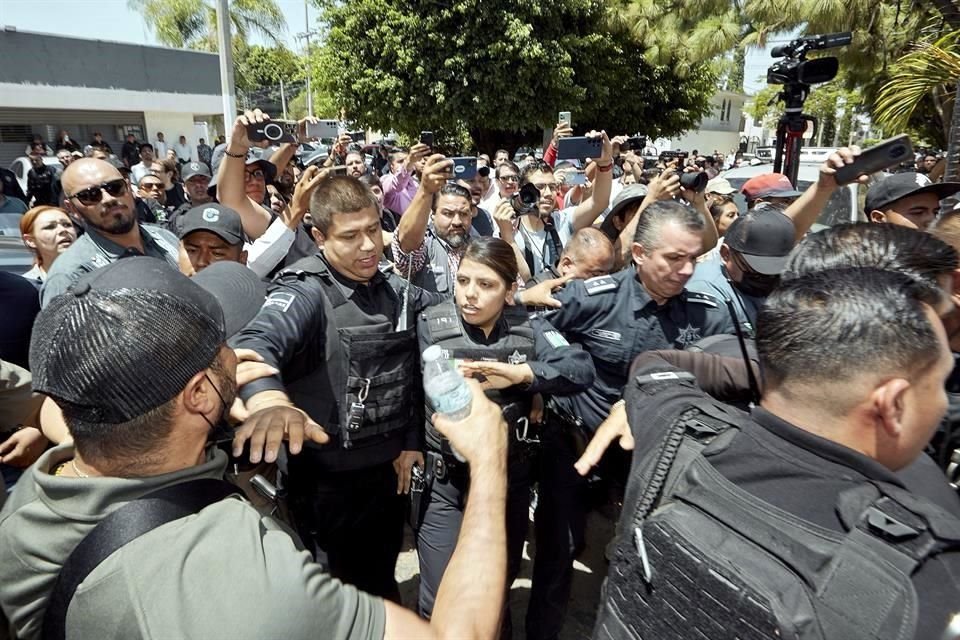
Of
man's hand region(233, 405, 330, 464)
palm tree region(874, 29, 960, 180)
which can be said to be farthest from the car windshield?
man's hand region(233, 405, 330, 464)

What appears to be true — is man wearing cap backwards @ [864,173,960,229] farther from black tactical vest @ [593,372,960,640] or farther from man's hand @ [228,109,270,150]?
man's hand @ [228,109,270,150]

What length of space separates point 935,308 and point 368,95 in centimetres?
1642

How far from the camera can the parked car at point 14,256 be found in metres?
4.00

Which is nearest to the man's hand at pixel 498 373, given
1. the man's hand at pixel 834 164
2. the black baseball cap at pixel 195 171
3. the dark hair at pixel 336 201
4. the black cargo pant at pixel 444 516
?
the black cargo pant at pixel 444 516

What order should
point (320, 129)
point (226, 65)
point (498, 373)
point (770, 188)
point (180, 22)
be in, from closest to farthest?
point (498, 373) < point (770, 188) < point (320, 129) < point (226, 65) < point (180, 22)

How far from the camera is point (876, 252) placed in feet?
5.44

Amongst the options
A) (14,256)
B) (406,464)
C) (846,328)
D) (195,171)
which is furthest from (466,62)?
(846,328)

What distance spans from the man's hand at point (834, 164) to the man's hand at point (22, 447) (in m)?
3.66

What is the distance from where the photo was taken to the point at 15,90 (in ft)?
62.6

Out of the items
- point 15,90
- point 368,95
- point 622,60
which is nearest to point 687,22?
point 622,60

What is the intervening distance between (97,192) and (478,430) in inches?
107

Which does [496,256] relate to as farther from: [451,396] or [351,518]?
[351,518]

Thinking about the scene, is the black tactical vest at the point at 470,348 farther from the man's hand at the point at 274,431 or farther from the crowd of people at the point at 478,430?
the man's hand at the point at 274,431

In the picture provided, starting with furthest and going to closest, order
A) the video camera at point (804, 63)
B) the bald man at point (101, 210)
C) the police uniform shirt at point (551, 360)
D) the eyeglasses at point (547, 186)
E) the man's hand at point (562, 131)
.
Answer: the eyeglasses at point (547, 186) → the man's hand at point (562, 131) → the video camera at point (804, 63) → the bald man at point (101, 210) → the police uniform shirt at point (551, 360)
